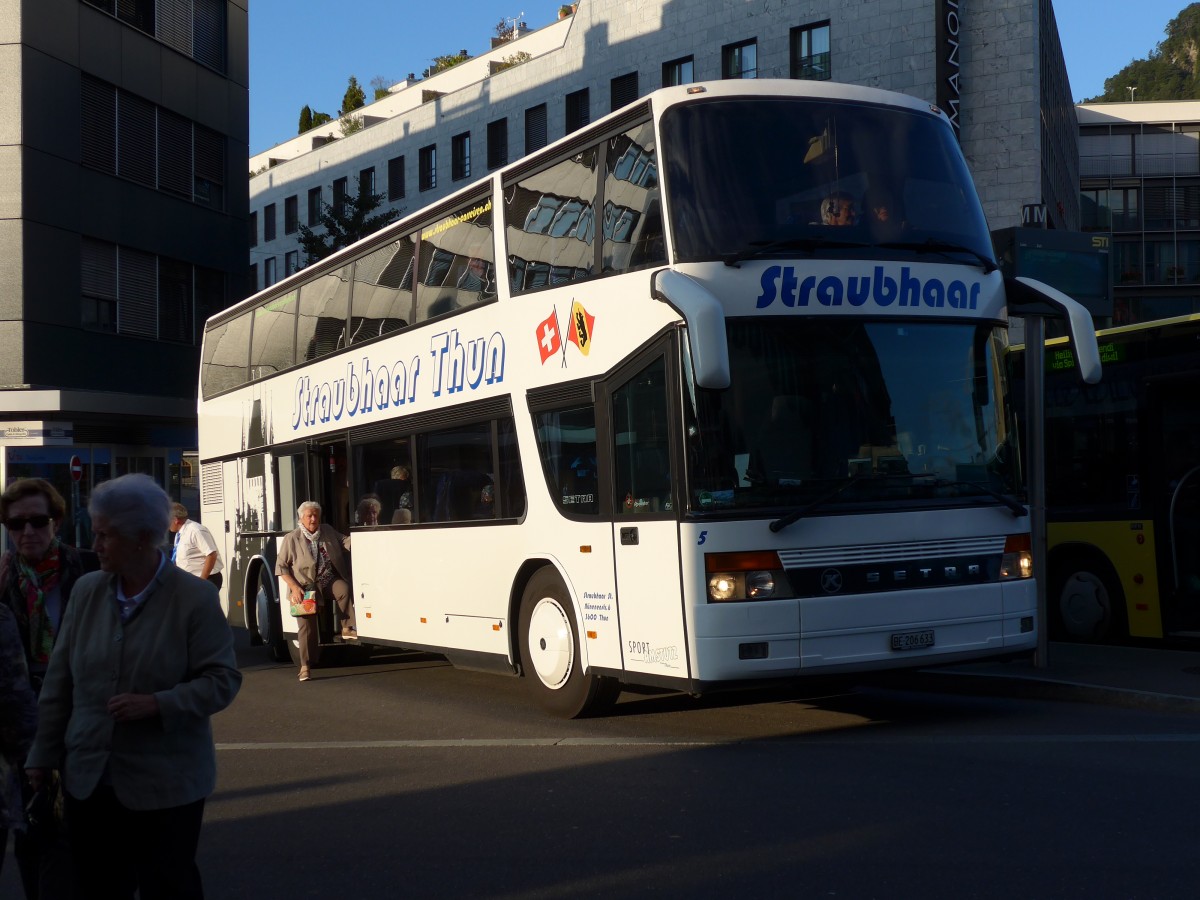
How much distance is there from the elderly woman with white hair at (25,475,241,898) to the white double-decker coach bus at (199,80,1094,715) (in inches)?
163

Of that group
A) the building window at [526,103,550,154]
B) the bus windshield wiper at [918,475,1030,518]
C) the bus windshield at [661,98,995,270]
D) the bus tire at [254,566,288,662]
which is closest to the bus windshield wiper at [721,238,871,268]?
the bus windshield at [661,98,995,270]

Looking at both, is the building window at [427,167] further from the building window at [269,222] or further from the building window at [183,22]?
the building window at [183,22]

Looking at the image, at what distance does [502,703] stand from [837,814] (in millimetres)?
5149

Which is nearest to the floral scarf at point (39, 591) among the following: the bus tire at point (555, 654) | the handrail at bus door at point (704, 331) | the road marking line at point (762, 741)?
the handrail at bus door at point (704, 331)

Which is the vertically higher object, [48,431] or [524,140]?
[524,140]

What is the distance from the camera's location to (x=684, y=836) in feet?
21.4

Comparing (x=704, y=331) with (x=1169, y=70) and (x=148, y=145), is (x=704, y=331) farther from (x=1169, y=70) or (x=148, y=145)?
(x=1169, y=70)

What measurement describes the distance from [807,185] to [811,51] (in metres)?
28.4

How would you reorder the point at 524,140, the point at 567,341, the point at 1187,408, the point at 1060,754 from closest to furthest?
the point at 1060,754 → the point at 567,341 → the point at 1187,408 → the point at 524,140

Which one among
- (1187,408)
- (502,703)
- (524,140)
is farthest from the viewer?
(524,140)

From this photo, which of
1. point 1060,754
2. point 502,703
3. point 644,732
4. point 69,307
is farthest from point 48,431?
point 1060,754

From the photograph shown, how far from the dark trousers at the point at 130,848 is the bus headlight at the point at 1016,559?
644 cm

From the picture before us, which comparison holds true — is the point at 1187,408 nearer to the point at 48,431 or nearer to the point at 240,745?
the point at 240,745

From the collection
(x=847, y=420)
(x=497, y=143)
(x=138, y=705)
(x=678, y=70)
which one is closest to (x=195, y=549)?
(x=847, y=420)
